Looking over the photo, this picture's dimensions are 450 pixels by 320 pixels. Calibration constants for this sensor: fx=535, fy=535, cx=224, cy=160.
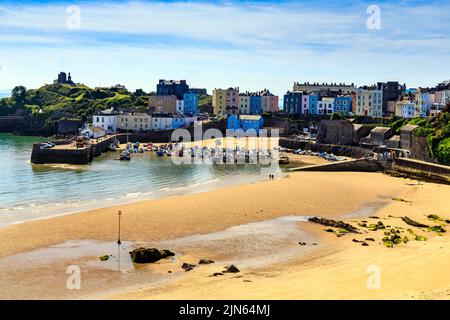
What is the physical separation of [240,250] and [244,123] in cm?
6637

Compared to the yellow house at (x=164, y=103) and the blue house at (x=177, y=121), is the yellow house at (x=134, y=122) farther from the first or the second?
the yellow house at (x=164, y=103)

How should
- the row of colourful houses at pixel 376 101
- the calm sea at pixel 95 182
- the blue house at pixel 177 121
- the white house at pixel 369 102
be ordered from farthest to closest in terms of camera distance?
the white house at pixel 369 102
the blue house at pixel 177 121
the row of colourful houses at pixel 376 101
the calm sea at pixel 95 182

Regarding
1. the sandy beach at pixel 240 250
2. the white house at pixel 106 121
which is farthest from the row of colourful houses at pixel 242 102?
the sandy beach at pixel 240 250

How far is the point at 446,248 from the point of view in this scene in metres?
22.3

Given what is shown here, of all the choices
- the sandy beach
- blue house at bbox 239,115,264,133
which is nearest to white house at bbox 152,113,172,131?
blue house at bbox 239,115,264,133

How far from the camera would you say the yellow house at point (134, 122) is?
86000 millimetres

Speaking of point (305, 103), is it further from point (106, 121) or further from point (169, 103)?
point (106, 121)

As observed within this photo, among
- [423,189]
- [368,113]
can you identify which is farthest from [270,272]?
[368,113]

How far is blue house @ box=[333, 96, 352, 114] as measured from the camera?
9600cm

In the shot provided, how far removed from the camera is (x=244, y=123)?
88.6 m

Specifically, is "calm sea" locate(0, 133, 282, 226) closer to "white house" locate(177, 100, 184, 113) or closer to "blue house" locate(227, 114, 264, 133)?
"blue house" locate(227, 114, 264, 133)

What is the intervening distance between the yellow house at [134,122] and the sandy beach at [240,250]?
168ft

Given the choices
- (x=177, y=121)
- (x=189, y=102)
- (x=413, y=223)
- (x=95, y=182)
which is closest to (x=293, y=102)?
(x=189, y=102)
